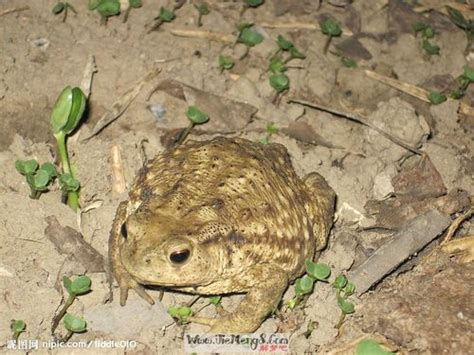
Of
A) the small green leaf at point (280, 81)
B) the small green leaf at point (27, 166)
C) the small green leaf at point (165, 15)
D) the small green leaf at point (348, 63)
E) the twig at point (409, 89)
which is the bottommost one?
the twig at point (409, 89)

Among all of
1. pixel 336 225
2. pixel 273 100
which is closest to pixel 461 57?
pixel 273 100

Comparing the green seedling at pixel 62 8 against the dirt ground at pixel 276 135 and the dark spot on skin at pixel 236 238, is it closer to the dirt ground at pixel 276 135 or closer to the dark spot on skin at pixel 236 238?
the dirt ground at pixel 276 135

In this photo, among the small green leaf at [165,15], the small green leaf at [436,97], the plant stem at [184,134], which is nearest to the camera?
the plant stem at [184,134]

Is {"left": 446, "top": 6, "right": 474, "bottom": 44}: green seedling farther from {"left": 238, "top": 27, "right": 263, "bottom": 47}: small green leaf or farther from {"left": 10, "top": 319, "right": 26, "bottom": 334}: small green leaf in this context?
{"left": 10, "top": 319, "right": 26, "bottom": 334}: small green leaf

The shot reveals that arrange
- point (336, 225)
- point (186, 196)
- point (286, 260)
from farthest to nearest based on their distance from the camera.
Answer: point (336, 225), point (286, 260), point (186, 196)

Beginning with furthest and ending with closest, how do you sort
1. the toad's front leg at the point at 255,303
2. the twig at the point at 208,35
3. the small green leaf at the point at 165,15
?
the twig at the point at 208,35, the small green leaf at the point at 165,15, the toad's front leg at the point at 255,303

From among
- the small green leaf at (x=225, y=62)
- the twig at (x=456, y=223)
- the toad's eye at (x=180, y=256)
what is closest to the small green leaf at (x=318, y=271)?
the toad's eye at (x=180, y=256)

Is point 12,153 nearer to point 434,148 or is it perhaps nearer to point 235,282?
point 235,282
